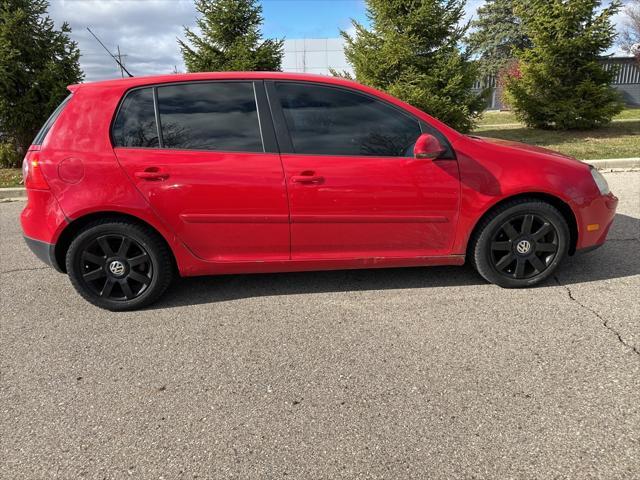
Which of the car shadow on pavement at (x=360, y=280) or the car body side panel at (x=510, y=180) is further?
the car shadow on pavement at (x=360, y=280)

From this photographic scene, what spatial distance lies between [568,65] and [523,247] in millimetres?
10779

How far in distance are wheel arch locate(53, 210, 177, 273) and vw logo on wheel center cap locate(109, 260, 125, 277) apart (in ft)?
1.05

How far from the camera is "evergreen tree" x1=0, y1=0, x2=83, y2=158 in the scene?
8688mm

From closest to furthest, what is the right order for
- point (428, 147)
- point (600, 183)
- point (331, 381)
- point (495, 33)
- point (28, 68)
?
point (331, 381)
point (428, 147)
point (600, 183)
point (28, 68)
point (495, 33)

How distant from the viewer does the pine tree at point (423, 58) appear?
10539 millimetres

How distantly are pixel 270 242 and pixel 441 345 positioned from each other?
53.5 inches

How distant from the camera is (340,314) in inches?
125

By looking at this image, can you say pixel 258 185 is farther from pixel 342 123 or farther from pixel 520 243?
pixel 520 243

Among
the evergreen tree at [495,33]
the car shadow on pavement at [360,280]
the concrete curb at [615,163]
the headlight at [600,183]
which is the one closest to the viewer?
the headlight at [600,183]

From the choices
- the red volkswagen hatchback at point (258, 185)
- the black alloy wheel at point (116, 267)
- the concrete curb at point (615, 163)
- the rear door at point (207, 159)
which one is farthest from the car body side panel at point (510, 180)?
the concrete curb at point (615, 163)

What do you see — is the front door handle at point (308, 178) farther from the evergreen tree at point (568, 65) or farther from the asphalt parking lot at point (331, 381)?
the evergreen tree at point (568, 65)

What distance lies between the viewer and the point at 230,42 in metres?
11.1

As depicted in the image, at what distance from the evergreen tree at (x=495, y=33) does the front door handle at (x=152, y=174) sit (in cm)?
3224

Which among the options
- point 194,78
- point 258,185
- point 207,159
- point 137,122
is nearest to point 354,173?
point 258,185
